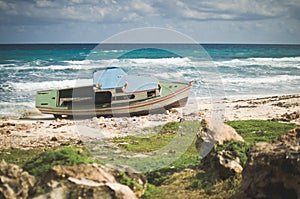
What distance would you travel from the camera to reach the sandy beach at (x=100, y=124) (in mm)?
15181

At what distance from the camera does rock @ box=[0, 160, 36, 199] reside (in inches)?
239

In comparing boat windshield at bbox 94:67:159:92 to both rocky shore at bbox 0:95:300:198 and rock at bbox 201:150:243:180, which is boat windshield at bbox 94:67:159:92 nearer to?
rocky shore at bbox 0:95:300:198

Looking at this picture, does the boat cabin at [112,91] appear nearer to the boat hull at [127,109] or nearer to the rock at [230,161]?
the boat hull at [127,109]

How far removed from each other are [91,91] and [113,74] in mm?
1646

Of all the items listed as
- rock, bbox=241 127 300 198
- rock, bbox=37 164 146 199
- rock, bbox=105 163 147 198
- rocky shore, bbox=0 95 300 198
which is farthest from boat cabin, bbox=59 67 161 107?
rock, bbox=241 127 300 198

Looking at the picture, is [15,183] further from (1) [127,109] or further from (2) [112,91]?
(1) [127,109]

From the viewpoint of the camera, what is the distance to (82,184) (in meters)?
5.97

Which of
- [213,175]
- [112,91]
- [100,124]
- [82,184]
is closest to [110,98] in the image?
[112,91]

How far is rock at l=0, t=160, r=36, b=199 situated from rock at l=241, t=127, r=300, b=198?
380 centimetres

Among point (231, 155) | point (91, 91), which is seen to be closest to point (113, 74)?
point (91, 91)

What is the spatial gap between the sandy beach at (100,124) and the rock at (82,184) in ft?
26.4

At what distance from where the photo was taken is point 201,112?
20922mm

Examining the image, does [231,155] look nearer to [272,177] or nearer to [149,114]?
[272,177]

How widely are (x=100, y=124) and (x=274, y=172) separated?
41.4 feet
